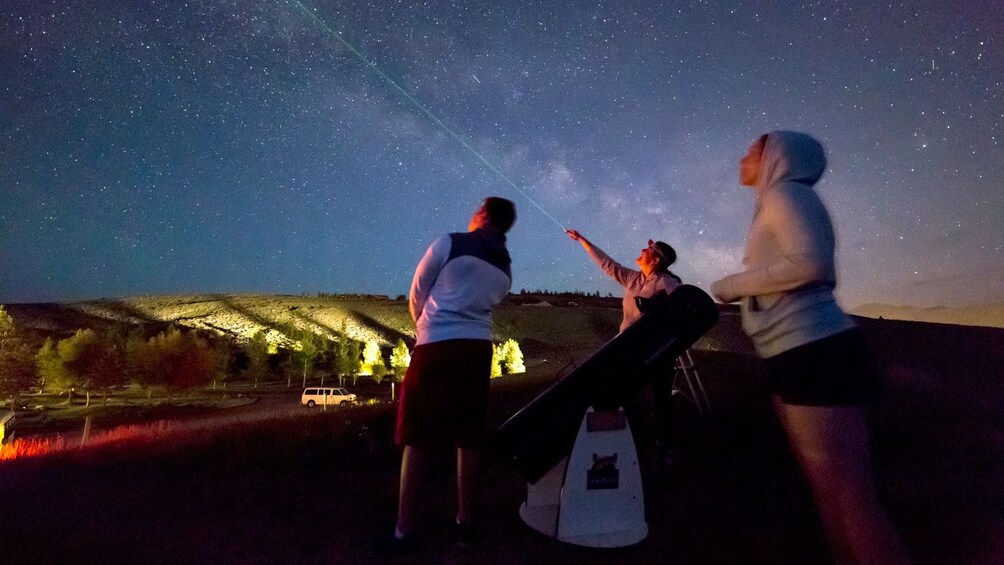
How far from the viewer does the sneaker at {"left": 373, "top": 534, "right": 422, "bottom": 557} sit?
312 cm

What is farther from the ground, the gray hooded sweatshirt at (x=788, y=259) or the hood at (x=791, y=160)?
the hood at (x=791, y=160)

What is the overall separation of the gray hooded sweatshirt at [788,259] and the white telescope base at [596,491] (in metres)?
1.49

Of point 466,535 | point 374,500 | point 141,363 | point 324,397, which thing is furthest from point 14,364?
point 466,535

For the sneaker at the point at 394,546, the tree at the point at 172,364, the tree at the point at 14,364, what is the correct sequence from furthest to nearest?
the tree at the point at 172,364 → the tree at the point at 14,364 → the sneaker at the point at 394,546

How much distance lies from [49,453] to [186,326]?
92.5 meters

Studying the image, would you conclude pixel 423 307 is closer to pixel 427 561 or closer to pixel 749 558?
pixel 427 561

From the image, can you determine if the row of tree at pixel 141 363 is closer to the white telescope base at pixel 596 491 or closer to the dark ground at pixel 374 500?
the dark ground at pixel 374 500

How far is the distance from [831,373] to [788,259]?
46 centimetres

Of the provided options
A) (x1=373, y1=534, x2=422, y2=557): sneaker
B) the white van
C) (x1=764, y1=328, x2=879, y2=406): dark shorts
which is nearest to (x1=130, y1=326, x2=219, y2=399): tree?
the white van

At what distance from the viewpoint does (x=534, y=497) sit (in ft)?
12.1

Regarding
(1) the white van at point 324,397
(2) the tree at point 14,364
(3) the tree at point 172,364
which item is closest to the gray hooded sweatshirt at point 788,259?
(1) the white van at point 324,397

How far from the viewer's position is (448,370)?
127 inches

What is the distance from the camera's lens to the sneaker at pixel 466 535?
333 cm

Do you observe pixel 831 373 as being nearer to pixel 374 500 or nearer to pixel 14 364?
pixel 374 500
